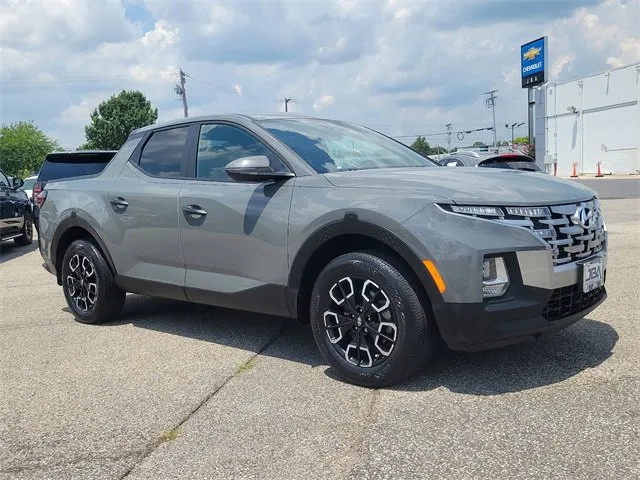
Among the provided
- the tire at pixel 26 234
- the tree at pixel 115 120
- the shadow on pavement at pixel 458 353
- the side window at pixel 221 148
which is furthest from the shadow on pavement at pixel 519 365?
the tree at pixel 115 120

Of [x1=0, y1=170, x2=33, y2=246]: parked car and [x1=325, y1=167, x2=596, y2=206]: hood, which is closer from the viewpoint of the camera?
[x1=325, y1=167, x2=596, y2=206]: hood

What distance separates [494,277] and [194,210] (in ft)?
7.46

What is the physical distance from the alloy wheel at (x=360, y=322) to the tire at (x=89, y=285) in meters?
2.47

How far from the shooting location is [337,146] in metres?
4.64

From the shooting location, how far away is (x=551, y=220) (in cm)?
352

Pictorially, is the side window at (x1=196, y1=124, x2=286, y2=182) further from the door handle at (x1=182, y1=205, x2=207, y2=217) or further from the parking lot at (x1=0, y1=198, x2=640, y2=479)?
the parking lot at (x1=0, y1=198, x2=640, y2=479)

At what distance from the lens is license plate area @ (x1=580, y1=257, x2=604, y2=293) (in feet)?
12.0

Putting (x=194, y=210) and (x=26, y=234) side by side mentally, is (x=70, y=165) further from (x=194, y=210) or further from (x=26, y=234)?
(x=194, y=210)

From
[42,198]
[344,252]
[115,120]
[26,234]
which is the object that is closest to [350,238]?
[344,252]

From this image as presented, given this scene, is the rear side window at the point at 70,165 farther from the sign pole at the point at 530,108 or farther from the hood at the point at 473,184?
the sign pole at the point at 530,108

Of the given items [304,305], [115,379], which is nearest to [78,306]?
[115,379]

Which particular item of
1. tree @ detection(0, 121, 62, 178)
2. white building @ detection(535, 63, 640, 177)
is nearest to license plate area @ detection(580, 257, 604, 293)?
white building @ detection(535, 63, 640, 177)

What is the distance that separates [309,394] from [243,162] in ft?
4.90

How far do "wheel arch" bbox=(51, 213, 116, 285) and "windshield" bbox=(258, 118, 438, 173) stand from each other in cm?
193
